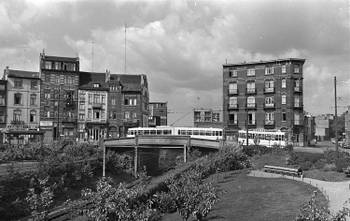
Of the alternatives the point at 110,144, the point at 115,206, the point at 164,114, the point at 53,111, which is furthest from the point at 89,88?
the point at 115,206

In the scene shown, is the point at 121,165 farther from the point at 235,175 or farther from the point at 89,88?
the point at 235,175

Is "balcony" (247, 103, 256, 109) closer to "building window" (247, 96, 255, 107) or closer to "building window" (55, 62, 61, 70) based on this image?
"building window" (247, 96, 255, 107)

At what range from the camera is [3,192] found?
121 feet

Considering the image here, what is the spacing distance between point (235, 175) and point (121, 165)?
34.4 metres

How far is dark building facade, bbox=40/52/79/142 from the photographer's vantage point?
280ft

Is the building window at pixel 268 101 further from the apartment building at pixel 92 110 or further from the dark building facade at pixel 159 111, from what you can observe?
the dark building facade at pixel 159 111

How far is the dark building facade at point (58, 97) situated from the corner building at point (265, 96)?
34639mm

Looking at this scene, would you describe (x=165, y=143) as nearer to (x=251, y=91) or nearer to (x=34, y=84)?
(x=251, y=91)

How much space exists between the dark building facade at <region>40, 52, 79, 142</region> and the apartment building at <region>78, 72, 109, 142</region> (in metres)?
1.41

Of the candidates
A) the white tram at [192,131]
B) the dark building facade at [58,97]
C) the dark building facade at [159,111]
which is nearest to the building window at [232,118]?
the white tram at [192,131]

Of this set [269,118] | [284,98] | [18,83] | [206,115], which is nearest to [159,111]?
[206,115]

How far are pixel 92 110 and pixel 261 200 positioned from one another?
231ft

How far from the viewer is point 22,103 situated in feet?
272

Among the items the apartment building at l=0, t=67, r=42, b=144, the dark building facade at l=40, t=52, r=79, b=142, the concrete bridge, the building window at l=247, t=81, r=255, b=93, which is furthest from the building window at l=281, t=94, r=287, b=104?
the apartment building at l=0, t=67, r=42, b=144
